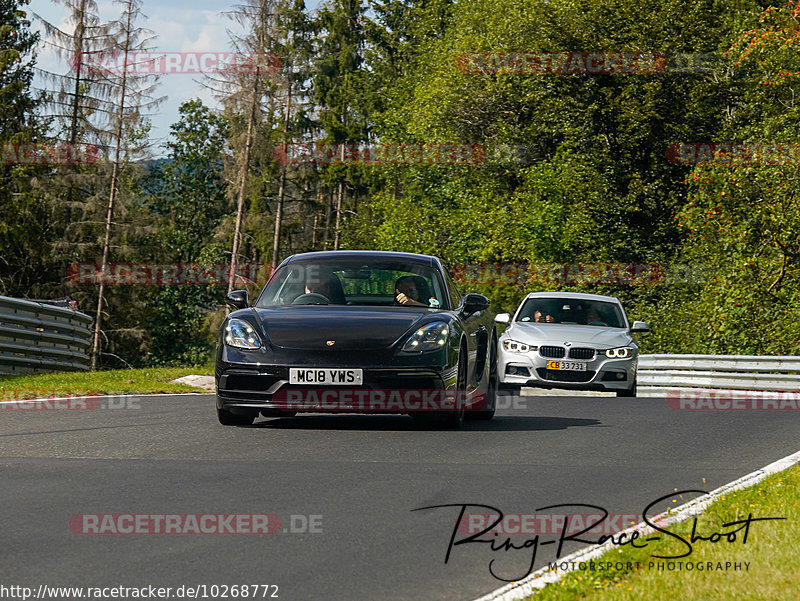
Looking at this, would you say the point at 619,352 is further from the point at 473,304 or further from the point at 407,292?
the point at 407,292

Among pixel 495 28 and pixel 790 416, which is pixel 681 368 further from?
pixel 495 28

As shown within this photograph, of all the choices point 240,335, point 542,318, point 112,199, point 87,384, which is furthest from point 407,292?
point 112,199

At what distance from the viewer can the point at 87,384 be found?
1714 cm

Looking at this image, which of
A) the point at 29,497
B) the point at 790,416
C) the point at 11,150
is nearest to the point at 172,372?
the point at 790,416

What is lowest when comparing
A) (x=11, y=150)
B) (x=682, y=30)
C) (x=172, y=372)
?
(x=172, y=372)

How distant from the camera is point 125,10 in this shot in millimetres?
53344

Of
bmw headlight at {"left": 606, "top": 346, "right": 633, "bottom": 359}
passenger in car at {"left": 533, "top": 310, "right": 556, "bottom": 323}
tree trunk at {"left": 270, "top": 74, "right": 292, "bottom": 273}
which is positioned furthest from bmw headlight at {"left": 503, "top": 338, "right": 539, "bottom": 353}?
tree trunk at {"left": 270, "top": 74, "right": 292, "bottom": 273}

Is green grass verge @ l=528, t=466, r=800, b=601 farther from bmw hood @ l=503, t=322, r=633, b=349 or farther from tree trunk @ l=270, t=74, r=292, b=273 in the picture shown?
tree trunk @ l=270, t=74, r=292, b=273

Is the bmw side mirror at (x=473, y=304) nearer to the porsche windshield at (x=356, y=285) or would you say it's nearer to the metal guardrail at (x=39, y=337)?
the porsche windshield at (x=356, y=285)

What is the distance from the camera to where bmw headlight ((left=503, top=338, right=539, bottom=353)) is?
1794 cm

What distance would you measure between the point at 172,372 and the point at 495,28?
98.2 feet

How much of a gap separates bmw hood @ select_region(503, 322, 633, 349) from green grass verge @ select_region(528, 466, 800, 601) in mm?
11083

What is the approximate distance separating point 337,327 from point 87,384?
7761 mm

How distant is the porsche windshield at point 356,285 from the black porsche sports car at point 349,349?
0.04ft
